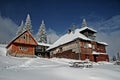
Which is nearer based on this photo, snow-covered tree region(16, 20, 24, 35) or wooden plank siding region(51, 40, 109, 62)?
wooden plank siding region(51, 40, 109, 62)

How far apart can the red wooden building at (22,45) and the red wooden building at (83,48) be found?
33.3 ft

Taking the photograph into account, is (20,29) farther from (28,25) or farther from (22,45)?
(22,45)

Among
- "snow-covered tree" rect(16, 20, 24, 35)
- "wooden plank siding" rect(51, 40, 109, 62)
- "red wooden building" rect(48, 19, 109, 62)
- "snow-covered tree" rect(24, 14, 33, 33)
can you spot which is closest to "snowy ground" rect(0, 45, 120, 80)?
"wooden plank siding" rect(51, 40, 109, 62)

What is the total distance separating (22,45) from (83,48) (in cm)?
1692

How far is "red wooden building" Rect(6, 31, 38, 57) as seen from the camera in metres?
37.8

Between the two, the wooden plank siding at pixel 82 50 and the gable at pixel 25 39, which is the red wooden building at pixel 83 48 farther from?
the gable at pixel 25 39

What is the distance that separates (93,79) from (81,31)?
33.6m

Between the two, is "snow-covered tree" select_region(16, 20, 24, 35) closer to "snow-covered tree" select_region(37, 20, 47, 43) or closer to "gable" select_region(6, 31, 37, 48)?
"snow-covered tree" select_region(37, 20, 47, 43)

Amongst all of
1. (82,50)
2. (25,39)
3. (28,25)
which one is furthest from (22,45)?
(28,25)

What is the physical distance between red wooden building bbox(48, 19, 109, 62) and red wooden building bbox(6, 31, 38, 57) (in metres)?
10.1

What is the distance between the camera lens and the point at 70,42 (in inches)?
1678

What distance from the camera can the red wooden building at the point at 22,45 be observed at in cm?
3784

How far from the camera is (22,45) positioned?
128 ft

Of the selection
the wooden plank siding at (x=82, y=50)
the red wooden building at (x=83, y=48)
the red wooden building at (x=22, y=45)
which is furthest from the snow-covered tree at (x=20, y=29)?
the red wooden building at (x=22, y=45)
